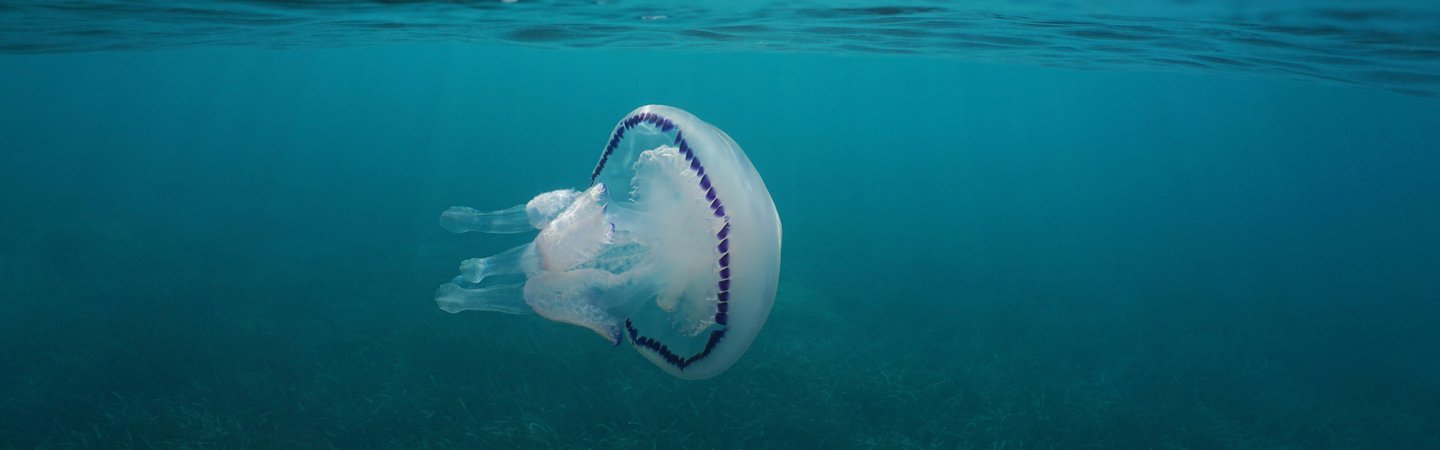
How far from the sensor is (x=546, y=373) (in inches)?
245

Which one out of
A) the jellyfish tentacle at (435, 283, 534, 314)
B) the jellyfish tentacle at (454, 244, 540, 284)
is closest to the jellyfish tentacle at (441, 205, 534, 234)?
the jellyfish tentacle at (454, 244, 540, 284)

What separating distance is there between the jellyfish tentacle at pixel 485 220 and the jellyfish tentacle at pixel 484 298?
0.91ft

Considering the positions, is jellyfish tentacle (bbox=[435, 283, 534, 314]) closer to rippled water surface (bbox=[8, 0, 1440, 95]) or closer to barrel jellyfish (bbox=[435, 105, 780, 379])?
barrel jellyfish (bbox=[435, 105, 780, 379])

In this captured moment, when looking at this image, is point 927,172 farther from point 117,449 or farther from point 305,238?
point 117,449

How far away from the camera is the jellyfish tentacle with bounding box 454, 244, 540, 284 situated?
9.72 feet

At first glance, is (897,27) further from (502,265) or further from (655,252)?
(502,265)

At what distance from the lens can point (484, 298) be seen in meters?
2.91

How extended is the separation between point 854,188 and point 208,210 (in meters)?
13.8

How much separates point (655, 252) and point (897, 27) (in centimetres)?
739

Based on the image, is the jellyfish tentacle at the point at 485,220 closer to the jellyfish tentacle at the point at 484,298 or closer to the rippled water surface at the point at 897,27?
the jellyfish tentacle at the point at 484,298

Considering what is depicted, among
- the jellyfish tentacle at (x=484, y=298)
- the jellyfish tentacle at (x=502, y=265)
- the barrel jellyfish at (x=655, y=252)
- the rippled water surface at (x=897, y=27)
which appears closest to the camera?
the barrel jellyfish at (x=655, y=252)

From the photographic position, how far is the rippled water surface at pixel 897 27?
6.54 m

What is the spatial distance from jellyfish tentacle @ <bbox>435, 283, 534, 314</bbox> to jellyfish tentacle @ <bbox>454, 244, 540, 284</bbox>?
6 cm

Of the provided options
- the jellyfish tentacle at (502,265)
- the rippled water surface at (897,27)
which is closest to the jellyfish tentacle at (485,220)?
the jellyfish tentacle at (502,265)
